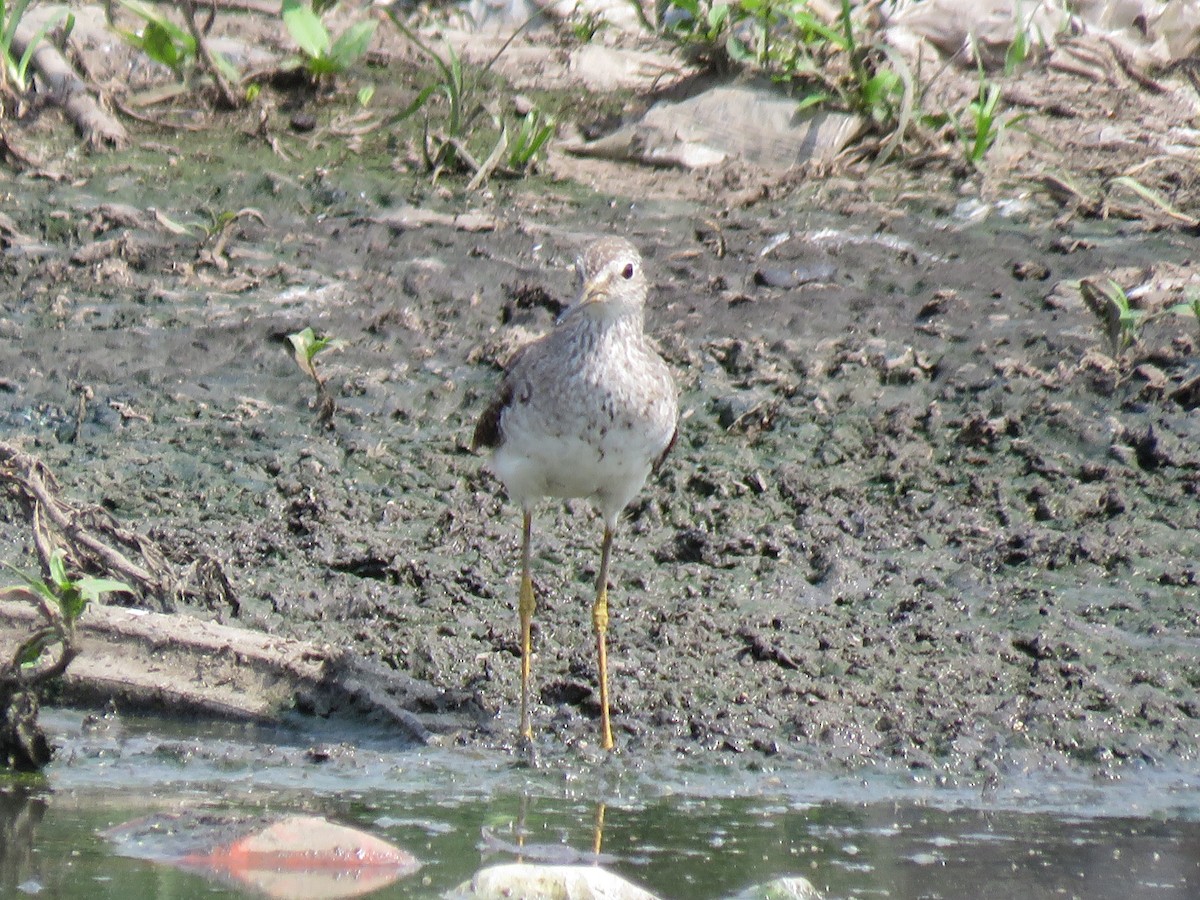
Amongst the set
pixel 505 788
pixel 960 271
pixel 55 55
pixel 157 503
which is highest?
pixel 55 55

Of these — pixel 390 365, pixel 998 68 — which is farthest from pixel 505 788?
pixel 998 68

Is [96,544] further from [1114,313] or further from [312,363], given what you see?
[1114,313]

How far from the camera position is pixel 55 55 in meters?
10.6

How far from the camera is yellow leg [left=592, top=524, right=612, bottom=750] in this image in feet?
20.1

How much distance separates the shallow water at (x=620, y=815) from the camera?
491 cm

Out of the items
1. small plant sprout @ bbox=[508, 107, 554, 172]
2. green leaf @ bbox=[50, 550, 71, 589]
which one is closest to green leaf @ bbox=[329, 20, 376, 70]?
small plant sprout @ bbox=[508, 107, 554, 172]

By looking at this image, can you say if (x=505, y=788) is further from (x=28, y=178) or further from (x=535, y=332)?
(x=28, y=178)

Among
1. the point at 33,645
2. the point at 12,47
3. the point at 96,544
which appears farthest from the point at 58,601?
the point at 12,47

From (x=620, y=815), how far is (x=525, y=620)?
125 centimetres

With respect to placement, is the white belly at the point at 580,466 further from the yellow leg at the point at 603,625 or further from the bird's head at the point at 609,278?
the bird's head at the point at 609,278

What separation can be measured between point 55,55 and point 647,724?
6367mm

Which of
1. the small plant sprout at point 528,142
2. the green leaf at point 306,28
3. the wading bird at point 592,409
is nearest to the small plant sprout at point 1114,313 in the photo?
the wading bird at point 592,409

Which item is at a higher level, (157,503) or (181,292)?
(181,292)

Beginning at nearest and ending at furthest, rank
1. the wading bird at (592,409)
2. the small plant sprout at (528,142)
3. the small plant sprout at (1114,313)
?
the wading bird at (592,409) → the small plant sprout at (1114,313) → the small plant sprout at (528,142)
